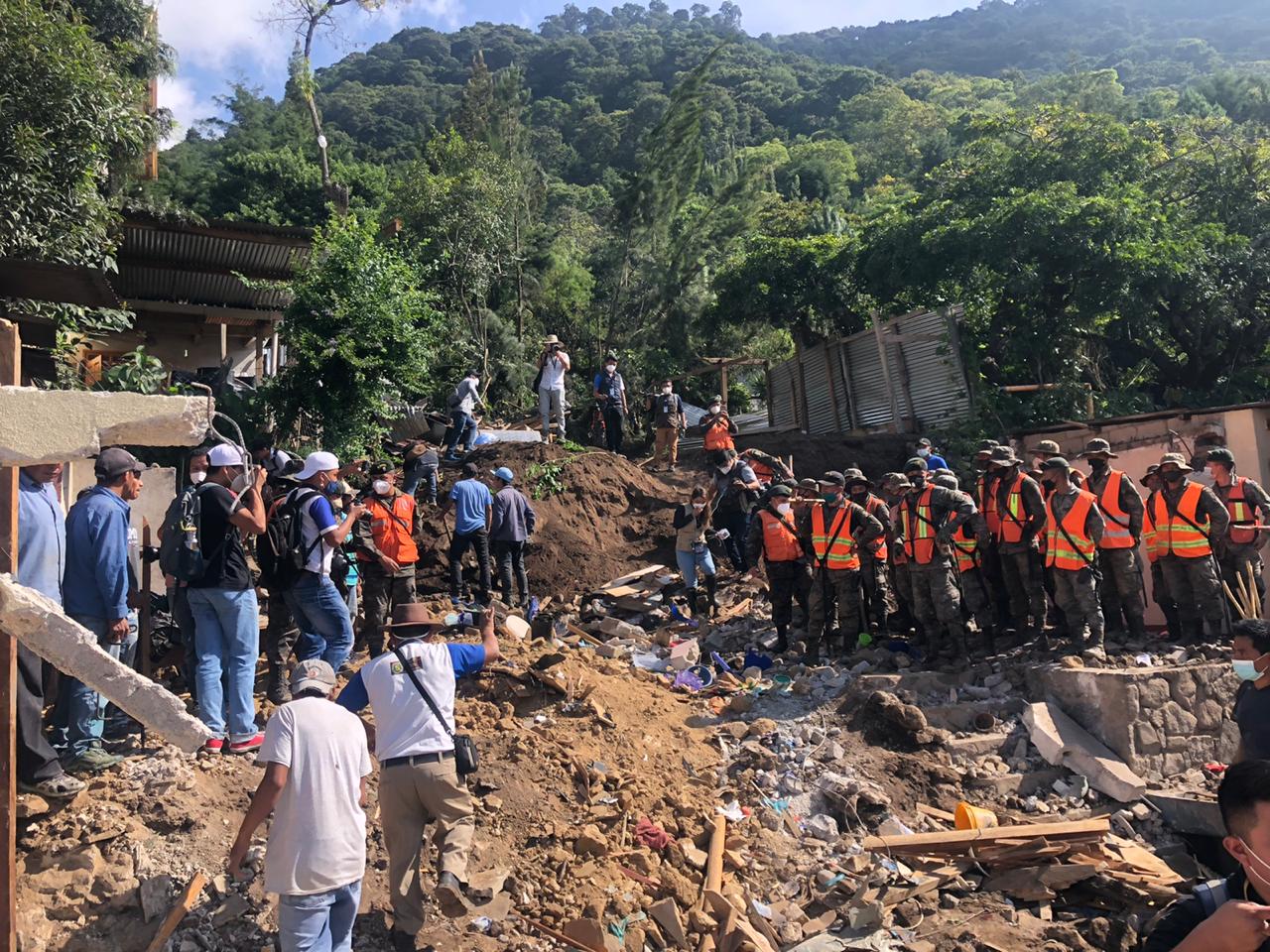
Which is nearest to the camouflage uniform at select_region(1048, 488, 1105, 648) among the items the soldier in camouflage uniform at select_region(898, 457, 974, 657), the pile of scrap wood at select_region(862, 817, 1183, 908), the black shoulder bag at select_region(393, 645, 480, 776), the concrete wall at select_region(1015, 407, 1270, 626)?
the soldier in camouflage uniform at select_region(898, 457, 974, 657)

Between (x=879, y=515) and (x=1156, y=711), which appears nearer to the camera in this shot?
(x=1156, y=711)

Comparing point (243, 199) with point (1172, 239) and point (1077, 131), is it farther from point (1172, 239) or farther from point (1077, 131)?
point (1172, 239)

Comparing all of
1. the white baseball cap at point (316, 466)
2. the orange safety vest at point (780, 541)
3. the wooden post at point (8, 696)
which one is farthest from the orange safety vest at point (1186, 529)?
the wooden post at point (8, 696)

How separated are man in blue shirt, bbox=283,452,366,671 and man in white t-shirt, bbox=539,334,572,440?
31.0 feet

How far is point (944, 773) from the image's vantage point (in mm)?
7883

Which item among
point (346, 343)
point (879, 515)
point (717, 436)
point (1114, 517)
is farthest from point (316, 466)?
point (717, 436)

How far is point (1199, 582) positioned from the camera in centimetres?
927

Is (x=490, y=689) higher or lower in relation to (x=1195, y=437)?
lower

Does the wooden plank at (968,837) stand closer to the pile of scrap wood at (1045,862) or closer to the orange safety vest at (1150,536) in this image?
the pile of scrap wood at (1045,862)

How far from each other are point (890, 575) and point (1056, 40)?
5423 inches

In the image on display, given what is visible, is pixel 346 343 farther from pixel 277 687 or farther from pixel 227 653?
pixel 227 653

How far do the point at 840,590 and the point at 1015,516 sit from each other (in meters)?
1.91

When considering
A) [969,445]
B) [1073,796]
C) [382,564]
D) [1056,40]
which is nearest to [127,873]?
[382,564]

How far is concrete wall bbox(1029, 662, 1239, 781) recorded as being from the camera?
8.20 meters
